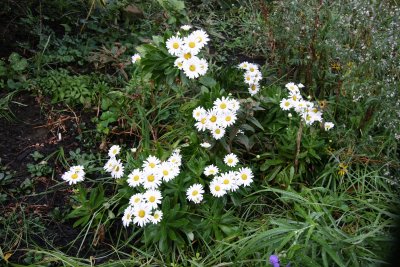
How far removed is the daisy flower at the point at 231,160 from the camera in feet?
8.61

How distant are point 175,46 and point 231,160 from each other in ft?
2.28

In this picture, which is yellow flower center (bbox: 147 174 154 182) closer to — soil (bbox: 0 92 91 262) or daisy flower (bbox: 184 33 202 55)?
soil (bbox: 0 92 91 262)

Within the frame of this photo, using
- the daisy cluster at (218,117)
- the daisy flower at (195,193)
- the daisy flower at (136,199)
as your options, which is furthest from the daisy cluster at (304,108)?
the daisy flower at (136,199)

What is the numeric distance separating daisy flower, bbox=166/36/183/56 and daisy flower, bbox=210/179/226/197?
732 mm

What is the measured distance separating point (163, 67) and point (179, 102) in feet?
1.59

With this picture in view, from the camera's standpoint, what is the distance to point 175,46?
272 cm

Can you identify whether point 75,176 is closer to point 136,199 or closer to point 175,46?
point 136,199

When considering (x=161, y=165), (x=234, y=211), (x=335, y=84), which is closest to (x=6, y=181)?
(x=161, y=165)

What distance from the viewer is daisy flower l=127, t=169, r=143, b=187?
98.0 inches

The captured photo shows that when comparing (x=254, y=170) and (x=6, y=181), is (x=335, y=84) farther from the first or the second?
(x=6, y=181)

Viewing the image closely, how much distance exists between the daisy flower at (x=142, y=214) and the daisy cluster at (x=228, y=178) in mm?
350

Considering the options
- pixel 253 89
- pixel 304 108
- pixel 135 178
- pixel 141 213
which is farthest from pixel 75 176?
pixel 304 108

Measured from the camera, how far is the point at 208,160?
2.68 m

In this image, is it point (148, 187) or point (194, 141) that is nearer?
point (148, 187)
